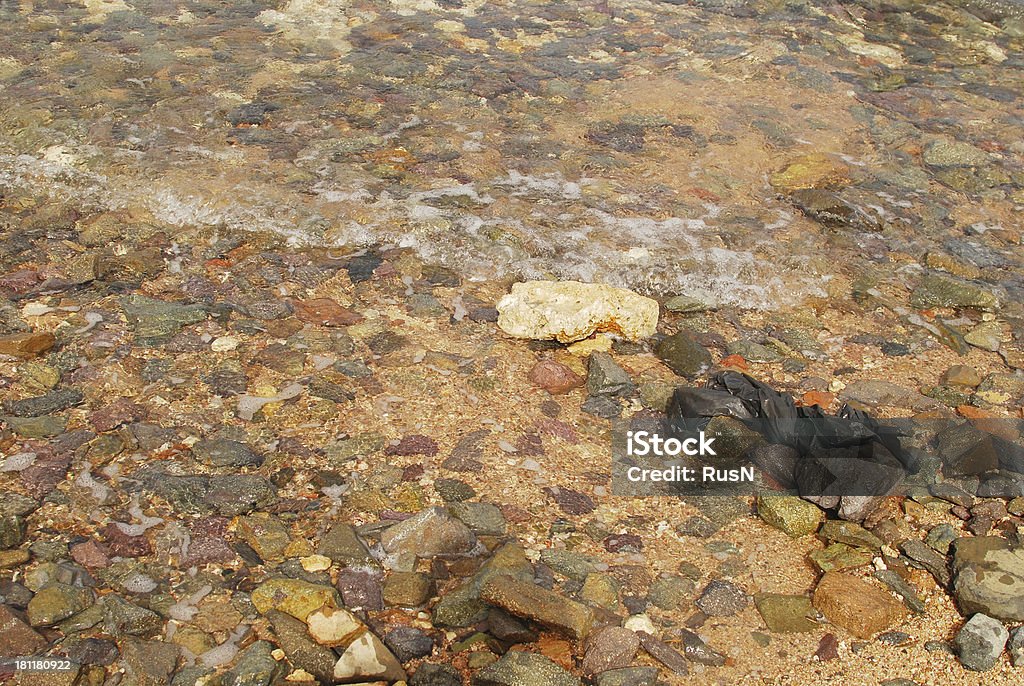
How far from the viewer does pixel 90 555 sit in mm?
2279

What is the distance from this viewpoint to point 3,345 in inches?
116

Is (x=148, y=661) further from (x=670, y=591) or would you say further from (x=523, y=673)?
(x=670, y=591)

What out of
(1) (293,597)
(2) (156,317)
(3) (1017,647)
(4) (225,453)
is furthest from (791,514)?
(2) (156,317)

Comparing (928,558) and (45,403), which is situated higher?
(928,558)

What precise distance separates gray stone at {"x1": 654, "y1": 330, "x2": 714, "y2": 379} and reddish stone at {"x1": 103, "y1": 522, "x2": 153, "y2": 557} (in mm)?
1768

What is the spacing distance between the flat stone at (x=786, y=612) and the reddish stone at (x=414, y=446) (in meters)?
1.01

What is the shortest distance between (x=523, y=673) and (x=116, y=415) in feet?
4.87

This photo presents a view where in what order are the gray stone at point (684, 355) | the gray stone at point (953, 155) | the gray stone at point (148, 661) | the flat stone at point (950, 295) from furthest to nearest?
the gray stone at point (953, 155), the flat stone at point (950, 295), the gray stone at point (684, 355), the gray stone at point (148, 661)

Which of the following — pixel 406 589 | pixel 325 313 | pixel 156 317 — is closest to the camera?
pixel 406 589

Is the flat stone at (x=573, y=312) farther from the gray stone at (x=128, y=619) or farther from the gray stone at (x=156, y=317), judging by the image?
the gray stone at (x=128, y=619)

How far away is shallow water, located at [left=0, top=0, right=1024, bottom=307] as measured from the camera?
3.77 meters

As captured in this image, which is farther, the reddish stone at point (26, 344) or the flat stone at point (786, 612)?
the reddish stone at point (26, 344)

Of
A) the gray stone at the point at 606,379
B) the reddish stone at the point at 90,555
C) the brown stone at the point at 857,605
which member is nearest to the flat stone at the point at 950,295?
the gray stone at the point at 606,379

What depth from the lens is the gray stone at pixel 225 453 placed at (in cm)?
262
